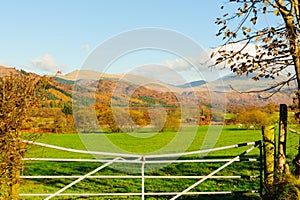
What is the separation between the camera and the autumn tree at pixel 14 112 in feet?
18.5

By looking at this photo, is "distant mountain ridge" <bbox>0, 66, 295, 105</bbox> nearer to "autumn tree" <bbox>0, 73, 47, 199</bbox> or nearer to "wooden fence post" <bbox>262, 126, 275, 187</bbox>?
"autumn tree" <bbox>0, 73, 47, 199</bbox>

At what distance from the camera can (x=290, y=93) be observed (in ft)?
20.2

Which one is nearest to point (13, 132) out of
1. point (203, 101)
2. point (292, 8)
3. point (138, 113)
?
point (292, 8)

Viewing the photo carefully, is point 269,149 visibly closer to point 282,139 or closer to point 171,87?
point 282,139

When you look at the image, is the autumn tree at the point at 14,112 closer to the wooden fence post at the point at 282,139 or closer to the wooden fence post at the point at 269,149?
the wooden fence post at the point at 269,149

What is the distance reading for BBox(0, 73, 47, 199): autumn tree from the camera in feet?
18.5

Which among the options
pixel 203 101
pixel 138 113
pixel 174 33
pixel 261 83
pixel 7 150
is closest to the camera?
pixel 7 150

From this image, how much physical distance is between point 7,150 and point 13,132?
274 mm

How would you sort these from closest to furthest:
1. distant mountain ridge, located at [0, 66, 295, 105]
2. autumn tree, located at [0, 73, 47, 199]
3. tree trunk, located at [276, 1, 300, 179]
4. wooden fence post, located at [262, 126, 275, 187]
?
autumn tree, located at [0, 73, 47, 199] → tree trunk, located at [276, 1, 300, 179] → distant mountain ridge, located at [0, 66, 295, 105] → wooden fence post, located at [262, 126, 275, 187]

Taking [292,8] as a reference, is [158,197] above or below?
below

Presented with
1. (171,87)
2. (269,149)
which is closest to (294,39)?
(269,149)

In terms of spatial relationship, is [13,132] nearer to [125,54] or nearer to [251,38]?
[251,38]

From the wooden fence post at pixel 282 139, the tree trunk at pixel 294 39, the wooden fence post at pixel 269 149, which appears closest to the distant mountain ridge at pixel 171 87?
the wooden fence post at pixel 282 139

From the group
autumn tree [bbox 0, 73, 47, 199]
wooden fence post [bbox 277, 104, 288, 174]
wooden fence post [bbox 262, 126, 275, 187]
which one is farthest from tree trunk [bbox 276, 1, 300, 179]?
autumn tree [bbox 0, 73, 47, 199]
